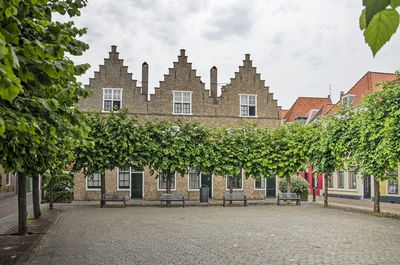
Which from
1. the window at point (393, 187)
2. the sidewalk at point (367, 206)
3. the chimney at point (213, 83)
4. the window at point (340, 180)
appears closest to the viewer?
the sidewalk at point (367, 206)

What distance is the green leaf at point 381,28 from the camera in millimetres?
803

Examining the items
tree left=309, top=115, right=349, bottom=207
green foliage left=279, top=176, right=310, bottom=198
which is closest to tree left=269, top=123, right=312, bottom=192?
tree left=309, top=115, right=349, bottom=207

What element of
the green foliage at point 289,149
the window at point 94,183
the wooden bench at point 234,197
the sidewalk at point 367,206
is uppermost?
the green foliage at point 289,149

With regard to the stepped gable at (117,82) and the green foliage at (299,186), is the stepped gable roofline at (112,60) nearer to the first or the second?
the stepped gable at (117,82)

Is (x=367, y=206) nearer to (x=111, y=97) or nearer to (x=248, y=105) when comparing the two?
(x=248, y=105)

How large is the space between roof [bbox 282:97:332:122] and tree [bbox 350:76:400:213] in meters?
25.3

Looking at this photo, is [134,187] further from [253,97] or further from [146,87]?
[253,97]

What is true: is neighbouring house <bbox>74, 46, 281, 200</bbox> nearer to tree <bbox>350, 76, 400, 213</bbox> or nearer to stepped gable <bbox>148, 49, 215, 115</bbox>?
stepped gable <bbox>148, 49, 215, 115</bbox>

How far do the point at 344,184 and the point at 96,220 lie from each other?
2357cm

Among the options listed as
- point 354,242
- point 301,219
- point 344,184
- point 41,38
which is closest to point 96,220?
point 301,219

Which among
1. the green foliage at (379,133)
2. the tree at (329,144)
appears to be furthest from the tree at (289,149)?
the green foliage at (379,133)

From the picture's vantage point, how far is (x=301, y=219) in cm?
1683

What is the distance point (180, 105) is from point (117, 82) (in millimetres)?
5285

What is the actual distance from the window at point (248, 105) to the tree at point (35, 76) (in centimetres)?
2417
